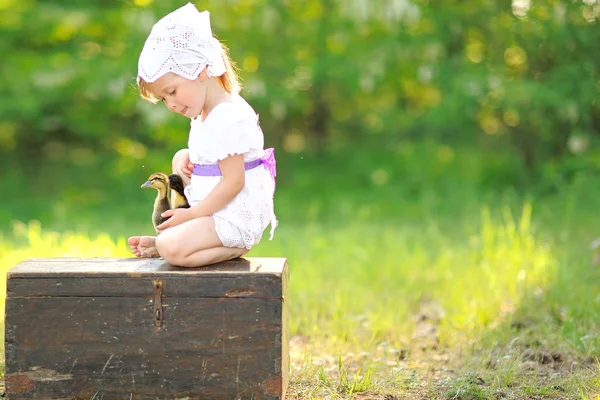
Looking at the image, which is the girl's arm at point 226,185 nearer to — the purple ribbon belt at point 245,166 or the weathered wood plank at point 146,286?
the purple ribbon belt at point 245,166

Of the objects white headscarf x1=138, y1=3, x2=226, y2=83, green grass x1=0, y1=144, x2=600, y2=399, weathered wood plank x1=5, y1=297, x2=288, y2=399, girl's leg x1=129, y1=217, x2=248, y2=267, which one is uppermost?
white headscarf x1=138, y1=3, x2=226, y2=83

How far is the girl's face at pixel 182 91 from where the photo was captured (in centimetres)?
308

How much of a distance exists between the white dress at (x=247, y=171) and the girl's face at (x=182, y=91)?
7 cm

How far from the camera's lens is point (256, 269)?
3053 millimetres

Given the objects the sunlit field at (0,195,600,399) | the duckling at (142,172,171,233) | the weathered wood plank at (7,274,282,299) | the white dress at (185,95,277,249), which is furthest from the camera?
the sunlit field at (0,195,600,399)

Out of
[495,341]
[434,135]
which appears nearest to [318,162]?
[434,135]

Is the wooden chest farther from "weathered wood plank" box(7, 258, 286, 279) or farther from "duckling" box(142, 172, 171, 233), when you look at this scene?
"duckling" box(142, 172, 171, 233)

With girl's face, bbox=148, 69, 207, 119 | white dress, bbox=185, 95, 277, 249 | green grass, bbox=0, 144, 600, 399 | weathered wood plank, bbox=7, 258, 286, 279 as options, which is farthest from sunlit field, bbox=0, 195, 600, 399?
girl's face, bbox=148, 69, 207, 119

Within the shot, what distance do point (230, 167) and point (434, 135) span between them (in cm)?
788

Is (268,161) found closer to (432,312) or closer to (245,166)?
(245,166)

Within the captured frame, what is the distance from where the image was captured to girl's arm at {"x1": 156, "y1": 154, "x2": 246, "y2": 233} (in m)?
3.11

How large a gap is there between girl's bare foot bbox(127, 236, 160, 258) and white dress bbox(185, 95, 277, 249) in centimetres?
22

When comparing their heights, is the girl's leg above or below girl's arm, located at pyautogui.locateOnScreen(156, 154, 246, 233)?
below

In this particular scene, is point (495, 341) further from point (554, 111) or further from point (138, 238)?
point (554, 111)
